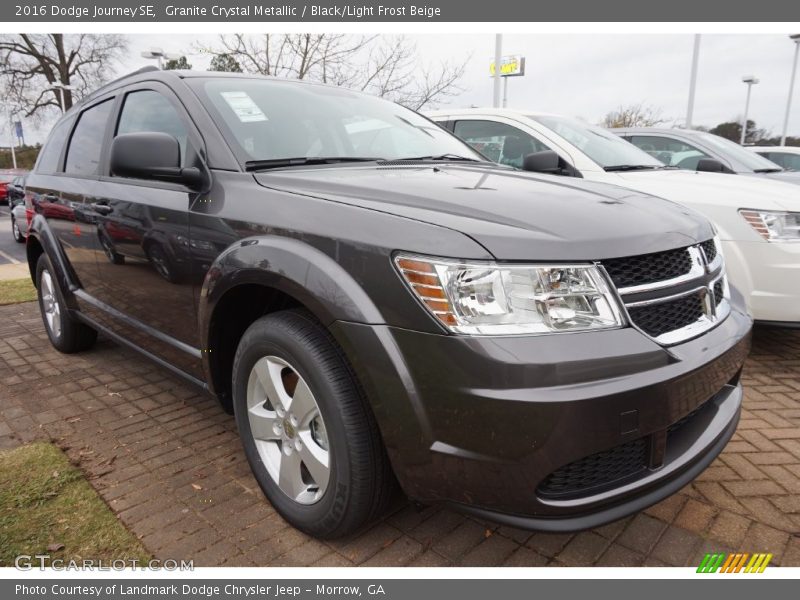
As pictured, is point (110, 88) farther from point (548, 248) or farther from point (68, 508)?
point (548, 248)

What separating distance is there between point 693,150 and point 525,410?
6009 millimetres

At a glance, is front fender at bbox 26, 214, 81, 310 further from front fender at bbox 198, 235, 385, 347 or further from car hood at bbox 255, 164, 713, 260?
car hood at bbox 255, 164, 713, 260

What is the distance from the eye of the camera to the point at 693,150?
631cm

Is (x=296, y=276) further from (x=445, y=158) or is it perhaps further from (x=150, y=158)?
(x=445, y=158)

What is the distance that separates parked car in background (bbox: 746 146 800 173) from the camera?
988cm

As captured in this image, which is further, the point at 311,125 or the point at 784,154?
the point at 784,154

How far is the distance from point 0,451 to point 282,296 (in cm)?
191

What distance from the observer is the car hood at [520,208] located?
5.33ft

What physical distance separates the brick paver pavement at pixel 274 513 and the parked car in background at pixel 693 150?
331 cm

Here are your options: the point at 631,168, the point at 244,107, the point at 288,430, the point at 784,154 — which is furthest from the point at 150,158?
the point at 784,154

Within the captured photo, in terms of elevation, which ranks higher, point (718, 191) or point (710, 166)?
point (710, 166)

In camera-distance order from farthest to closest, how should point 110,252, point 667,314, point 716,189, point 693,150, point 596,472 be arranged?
point 693,150, point 716,189, point 110,252, point 667,314, point 596,472

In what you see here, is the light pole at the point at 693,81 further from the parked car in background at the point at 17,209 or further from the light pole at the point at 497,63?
the parked car in background at the point at 17,209

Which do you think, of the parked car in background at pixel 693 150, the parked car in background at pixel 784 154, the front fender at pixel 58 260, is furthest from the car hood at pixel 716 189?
the parked car in background at pixel 784 154
